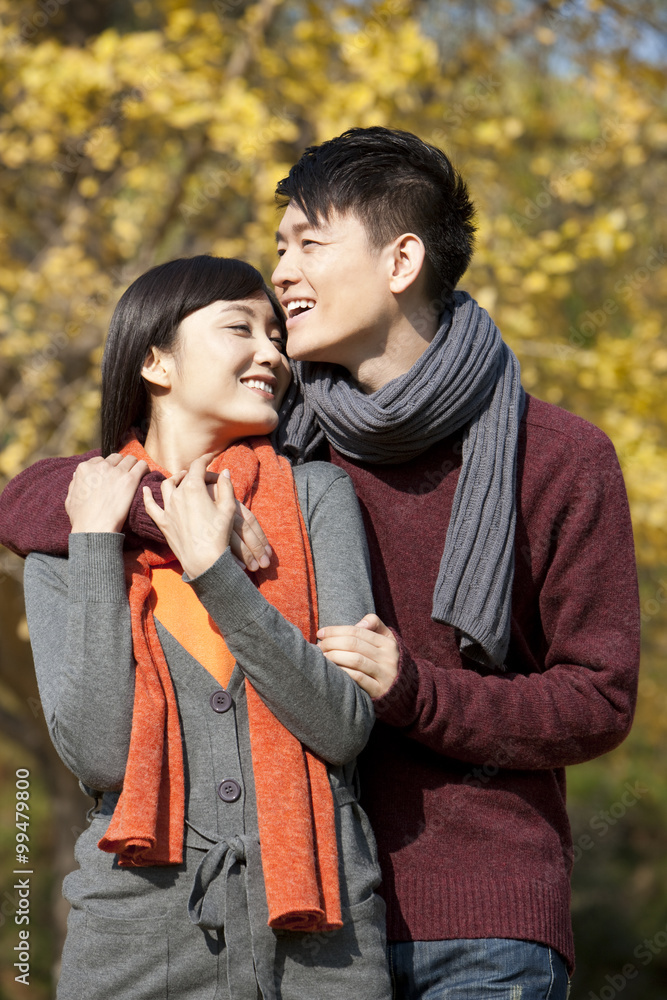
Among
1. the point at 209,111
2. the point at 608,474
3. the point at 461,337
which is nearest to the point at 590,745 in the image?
the point at 608,474

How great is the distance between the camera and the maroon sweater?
1646mm

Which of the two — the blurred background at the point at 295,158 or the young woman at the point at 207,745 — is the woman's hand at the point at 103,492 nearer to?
the young woman at the point at 207,745

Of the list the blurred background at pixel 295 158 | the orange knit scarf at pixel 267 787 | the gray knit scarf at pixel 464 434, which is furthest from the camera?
the blurred background at pixel 295 158

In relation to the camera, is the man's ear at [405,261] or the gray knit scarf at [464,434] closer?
the gray knit scarf at [464,434]

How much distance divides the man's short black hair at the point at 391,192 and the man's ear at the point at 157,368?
0.37m

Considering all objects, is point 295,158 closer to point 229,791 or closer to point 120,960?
point 229,791

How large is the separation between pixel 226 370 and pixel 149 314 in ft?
0.59

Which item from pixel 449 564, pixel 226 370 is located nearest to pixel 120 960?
pixel 449 564

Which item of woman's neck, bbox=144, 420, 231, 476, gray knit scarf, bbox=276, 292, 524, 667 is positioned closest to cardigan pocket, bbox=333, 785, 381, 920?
gray knit scarf, bbox=276, 292, 524, 667

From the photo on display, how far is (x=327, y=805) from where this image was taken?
5.03ft

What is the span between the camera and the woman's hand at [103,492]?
5.24ft

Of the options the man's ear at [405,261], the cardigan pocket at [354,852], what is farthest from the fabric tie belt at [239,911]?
the man's ear at [405,261]

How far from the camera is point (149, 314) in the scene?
6.07ft

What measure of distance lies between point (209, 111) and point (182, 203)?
1.06m
